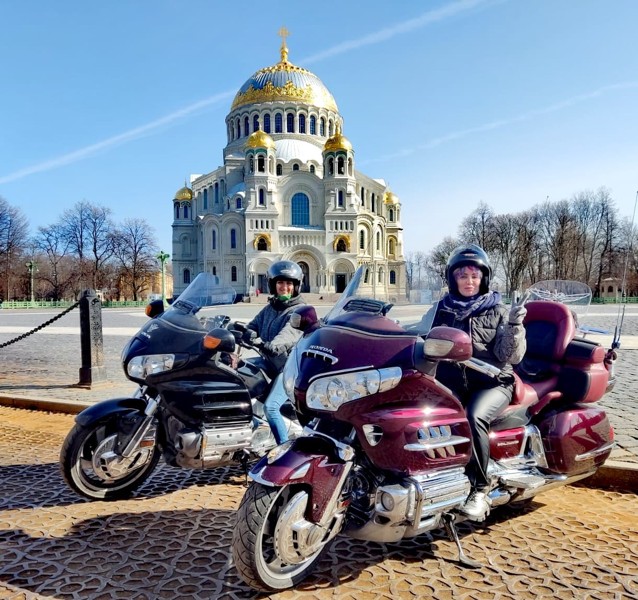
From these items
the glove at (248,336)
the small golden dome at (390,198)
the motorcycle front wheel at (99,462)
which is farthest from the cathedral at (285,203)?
the motorcycle front wheel at (99,462)

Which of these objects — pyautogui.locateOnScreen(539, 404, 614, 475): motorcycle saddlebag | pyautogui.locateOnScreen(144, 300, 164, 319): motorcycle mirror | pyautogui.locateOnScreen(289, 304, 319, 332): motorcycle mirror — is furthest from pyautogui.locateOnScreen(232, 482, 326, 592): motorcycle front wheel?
pyautogui.locateOnScreen(144, 300, 164, 319): motorcycle mirror

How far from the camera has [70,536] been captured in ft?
10.9

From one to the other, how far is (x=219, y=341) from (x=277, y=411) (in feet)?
2.46

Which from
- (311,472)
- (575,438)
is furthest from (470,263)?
(311,472)

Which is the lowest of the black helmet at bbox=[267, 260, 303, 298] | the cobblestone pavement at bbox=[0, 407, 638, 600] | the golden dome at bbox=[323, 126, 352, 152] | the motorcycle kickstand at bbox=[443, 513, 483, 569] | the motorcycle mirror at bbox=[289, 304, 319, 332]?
the cobblestone pavement at bbox=[0, 407, 638, 600]

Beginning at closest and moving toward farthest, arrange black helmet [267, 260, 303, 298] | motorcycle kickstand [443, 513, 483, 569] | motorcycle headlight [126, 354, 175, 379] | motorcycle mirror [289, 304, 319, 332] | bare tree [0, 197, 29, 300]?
motorcycle kickstand [443, 513, 483, 569] < motorcycle mirror [289, 304, 319, 332] < motorcycle headlight [126, 354, 175, 379] < black helmet [267, 260, 303, 298] < bare tree [0, 197, 29, 300]

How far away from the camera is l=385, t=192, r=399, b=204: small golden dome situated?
7169 centimetres

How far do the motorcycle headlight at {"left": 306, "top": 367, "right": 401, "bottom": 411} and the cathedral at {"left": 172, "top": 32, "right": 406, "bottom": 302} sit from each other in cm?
5417

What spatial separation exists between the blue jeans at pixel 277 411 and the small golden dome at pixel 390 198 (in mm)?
69599

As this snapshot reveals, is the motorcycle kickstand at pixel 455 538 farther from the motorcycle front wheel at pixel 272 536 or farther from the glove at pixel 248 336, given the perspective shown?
the glove at pixel 248 336

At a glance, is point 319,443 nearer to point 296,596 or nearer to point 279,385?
point 296,596

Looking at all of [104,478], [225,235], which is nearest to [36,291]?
[225,235]

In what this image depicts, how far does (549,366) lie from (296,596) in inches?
85.9

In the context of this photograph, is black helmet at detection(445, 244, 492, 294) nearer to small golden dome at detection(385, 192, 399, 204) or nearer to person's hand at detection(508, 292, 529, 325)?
person's hand at detection(508, 292, 529, 325)
